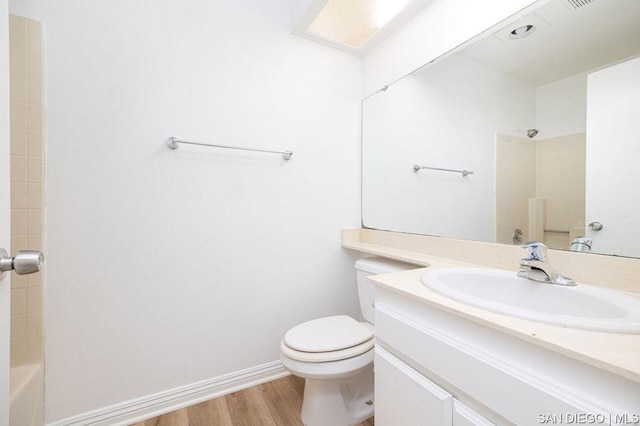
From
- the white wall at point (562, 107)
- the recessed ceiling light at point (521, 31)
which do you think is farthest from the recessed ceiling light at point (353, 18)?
the white wall at point (562, 107)

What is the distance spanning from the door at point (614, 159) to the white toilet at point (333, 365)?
0.73m

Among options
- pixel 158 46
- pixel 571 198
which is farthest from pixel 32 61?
pixel 571 198

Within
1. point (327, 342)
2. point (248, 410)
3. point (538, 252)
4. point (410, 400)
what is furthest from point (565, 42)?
point (248, 410)

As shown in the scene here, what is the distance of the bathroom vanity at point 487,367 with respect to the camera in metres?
0.42

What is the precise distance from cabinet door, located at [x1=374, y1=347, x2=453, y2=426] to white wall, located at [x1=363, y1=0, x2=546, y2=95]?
136cm

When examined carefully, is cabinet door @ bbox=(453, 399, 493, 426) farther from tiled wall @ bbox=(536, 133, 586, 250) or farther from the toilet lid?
tiled wall @ bbox=(536, 133, 586, 250)

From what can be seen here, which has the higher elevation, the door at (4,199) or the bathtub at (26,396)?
the door at (4,199)

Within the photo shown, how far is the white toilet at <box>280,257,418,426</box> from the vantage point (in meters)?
1.05

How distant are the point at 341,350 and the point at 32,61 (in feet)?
5.60

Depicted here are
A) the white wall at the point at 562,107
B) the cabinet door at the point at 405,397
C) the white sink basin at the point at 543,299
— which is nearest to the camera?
the white sink basin at the point at 543,299

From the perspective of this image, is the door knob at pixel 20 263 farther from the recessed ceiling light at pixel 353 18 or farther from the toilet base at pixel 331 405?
the recessed ceiling light at pixel 353 18

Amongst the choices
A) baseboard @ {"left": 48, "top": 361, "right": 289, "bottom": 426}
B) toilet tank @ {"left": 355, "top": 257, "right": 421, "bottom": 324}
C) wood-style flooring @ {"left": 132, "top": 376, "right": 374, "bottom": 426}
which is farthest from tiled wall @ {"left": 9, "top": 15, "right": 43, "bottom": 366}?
toilet tank @ {"left": 355, "top": 257, "right": 421, "bottom": 324}

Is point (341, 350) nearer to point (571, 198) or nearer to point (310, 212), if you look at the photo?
point (310, 212)

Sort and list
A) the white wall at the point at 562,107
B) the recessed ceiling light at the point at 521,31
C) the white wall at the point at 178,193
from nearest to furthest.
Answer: the white wall at the point at 562,107 < the recessed ceiling light at the point at 521,31 < the white wall at the point at 178,193
